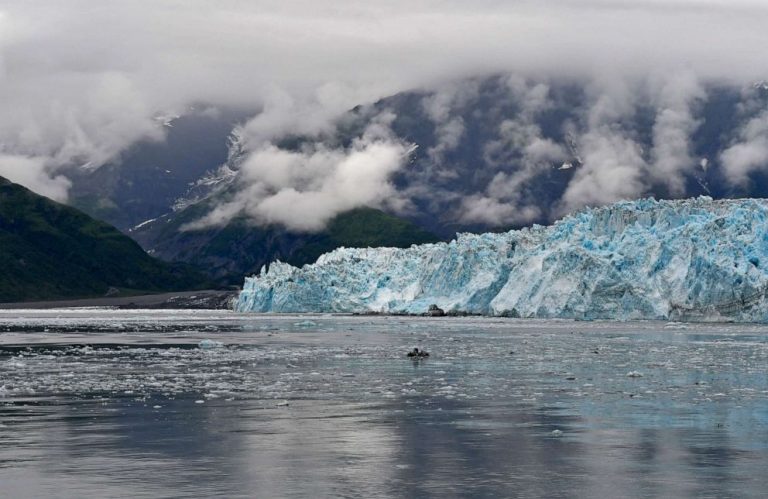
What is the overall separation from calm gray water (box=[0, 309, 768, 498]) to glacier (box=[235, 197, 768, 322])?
49874mm

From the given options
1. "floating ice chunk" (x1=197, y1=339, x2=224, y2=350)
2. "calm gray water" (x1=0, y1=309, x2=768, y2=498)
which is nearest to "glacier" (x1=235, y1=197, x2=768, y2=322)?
"calm gray water" (x1=0, y1=309, x2=768, y2=498)

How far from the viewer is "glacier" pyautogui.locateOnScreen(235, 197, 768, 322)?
9906 cm

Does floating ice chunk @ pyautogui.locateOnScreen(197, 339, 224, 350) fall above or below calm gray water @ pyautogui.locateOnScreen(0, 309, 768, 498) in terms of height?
above

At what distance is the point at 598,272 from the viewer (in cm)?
10700

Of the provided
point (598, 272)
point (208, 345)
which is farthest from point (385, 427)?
point (598, 272)

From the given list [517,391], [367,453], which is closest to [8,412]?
[367,453]

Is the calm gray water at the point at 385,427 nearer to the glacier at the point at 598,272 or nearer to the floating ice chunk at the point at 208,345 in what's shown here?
the floating ice chunk at the point at 208,345

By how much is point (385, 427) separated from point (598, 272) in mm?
83937

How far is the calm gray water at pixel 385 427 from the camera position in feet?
61.1

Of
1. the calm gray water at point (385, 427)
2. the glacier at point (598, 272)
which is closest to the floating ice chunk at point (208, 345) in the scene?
the calm gray water at point (385, 427)

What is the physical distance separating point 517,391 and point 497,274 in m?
92.4

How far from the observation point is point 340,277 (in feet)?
512

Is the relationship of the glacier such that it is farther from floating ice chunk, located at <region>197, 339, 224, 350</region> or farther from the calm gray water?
floating ice chunk, located at <region>197, 339, 224, 350</region>

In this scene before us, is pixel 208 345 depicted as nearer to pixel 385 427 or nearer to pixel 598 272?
pixel 385 427
